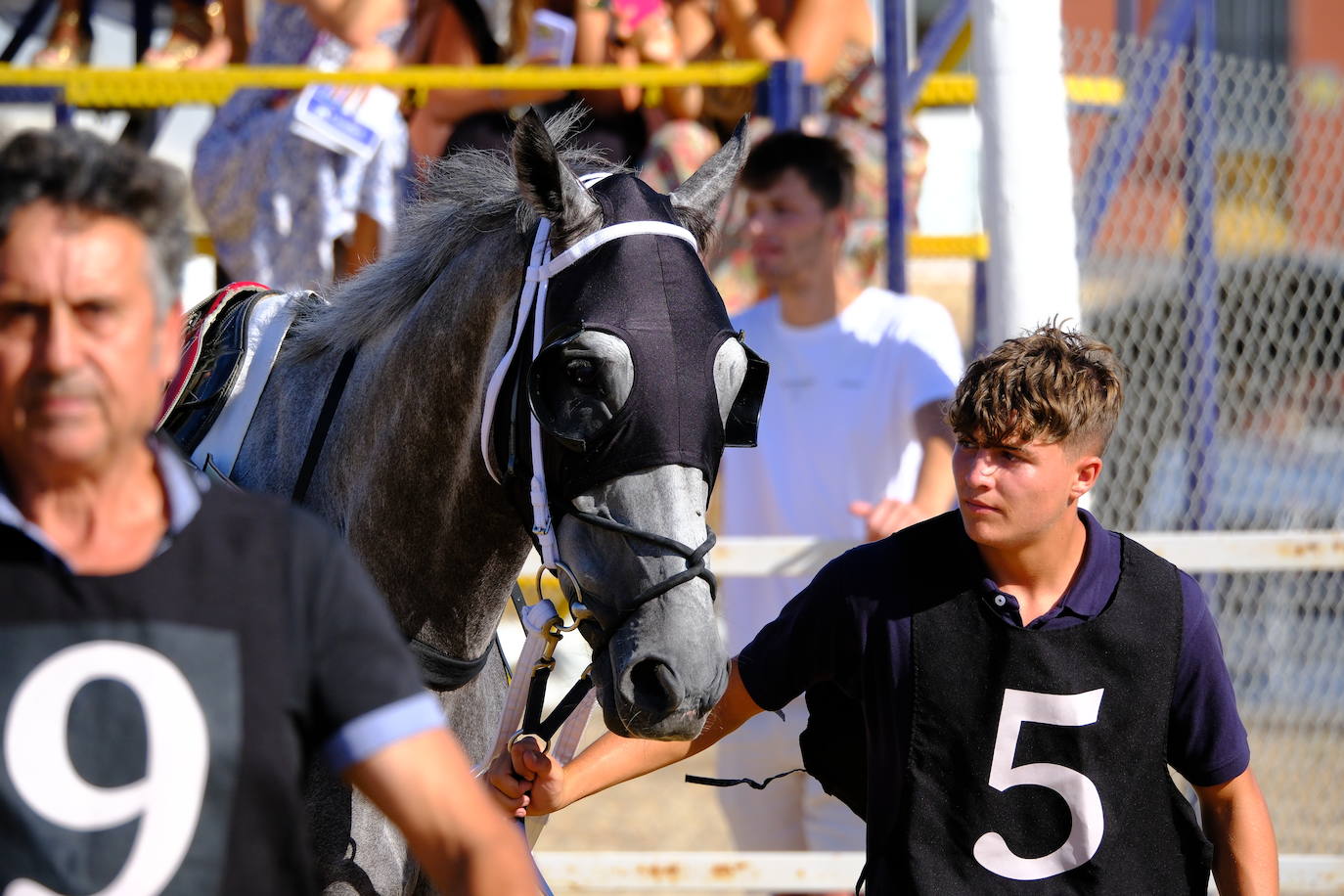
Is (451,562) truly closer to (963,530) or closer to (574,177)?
(574,177)

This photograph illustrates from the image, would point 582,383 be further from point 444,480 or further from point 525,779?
point 525,779

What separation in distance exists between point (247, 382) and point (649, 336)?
0.93 metres

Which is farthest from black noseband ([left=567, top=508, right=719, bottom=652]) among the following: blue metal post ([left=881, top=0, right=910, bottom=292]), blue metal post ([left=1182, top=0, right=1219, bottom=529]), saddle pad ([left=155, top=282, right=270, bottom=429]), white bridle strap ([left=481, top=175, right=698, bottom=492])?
blue metal post ([left=1182, top=0, right=1219, bottom=529])

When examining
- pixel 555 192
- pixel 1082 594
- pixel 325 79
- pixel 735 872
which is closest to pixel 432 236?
pixel 555 192

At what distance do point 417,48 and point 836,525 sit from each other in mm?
2569

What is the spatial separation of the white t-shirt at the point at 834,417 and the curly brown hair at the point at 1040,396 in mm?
1592

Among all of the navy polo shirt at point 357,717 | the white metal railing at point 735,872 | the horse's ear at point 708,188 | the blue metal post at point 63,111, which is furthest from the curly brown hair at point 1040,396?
the blue metal post at point 63,111

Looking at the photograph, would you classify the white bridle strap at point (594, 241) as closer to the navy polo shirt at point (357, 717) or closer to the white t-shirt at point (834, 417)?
the navy polo shirt at point (357, 717)

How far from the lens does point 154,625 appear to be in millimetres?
1357

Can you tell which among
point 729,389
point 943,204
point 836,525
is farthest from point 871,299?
point 729,389

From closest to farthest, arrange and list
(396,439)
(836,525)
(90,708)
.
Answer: (90,708), (396,439), (836,525)

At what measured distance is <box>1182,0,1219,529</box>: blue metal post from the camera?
17.3ft

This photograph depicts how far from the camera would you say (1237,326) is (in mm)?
5531

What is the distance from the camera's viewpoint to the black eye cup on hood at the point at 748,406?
2453 millimetres
